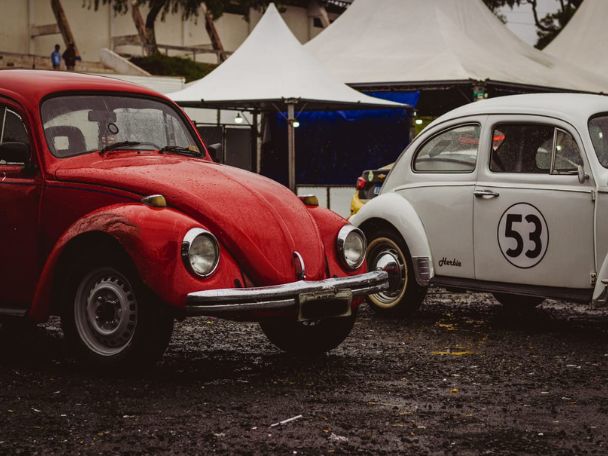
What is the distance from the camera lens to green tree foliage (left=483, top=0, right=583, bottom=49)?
49781mm

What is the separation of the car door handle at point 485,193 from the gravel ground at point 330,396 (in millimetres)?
1033

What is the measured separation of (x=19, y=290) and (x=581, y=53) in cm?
2384

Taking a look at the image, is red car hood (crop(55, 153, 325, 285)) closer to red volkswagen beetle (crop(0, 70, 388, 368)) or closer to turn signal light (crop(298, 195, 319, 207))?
red volkswagen beetle (crop(0, 70, 388, 368))

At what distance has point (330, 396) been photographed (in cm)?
583

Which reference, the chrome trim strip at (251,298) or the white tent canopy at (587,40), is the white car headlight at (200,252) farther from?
the white tent canopy at (587,40)

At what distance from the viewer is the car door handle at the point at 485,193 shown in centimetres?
837

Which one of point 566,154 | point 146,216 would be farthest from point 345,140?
point 146,216

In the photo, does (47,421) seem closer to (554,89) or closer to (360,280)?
(360,280)

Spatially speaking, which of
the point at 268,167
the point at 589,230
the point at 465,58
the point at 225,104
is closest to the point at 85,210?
the point at 589,230

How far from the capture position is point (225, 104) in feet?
68.7

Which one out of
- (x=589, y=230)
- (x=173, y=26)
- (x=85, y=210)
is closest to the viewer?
(x=85, y=210)

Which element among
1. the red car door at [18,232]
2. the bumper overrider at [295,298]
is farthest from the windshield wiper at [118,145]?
the bumper overrider at [295,298]

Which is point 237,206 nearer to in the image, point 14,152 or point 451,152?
point 14,152

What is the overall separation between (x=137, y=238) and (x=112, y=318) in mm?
546
